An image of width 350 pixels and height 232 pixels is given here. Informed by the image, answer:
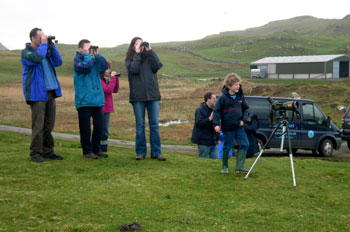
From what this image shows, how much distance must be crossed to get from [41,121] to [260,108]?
10684 millimetres

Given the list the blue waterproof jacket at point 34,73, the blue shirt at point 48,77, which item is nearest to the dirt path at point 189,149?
the blue shirt at point 48,77

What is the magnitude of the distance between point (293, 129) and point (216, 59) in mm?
118735

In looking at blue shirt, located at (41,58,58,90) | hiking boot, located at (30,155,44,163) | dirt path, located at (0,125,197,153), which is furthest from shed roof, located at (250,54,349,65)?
hiking boot, located at (30,155,44,163)

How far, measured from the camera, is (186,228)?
568cm

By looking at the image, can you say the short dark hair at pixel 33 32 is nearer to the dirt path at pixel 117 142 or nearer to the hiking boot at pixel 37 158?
the hiking boot at pixel 37 158

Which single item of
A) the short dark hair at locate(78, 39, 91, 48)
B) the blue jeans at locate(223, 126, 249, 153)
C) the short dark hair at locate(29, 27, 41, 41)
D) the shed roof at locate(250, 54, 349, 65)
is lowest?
the blue jeans at locate(223, 126, 249, 153)

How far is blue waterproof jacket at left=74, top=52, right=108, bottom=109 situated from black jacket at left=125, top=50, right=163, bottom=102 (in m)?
0.69

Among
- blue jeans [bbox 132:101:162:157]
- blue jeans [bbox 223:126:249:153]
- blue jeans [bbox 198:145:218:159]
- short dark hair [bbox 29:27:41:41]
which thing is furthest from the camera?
blue jeans [bbox 198:145:218:159]

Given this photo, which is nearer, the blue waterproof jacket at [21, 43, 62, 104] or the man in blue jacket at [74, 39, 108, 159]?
the blue waterproof jacket at [21, 43, 62, 104]

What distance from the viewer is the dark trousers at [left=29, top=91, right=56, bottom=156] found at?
919 centimetres

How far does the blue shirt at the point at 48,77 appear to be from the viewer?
928 centimetres

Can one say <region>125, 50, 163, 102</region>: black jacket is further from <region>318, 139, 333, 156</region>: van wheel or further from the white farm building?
the white farm building

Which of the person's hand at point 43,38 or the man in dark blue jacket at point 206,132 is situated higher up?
the person's hand at point 43,38

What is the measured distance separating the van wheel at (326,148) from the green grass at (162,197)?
9.04 metres
